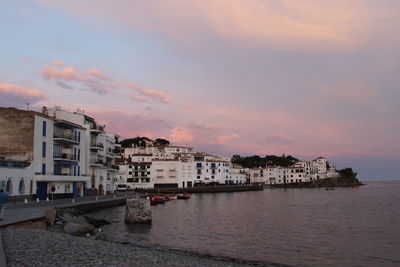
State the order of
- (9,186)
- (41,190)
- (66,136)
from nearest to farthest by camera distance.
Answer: (9,186)
(41,190)
(66,136)

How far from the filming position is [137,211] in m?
44.0

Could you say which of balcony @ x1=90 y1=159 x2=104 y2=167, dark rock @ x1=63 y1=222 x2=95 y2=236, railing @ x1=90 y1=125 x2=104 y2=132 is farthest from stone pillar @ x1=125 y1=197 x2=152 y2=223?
railing @ x1=90 y1=125 x2=104 y2=132

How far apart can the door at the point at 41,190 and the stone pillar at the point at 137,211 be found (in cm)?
1853

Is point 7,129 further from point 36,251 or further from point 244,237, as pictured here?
point 36,251

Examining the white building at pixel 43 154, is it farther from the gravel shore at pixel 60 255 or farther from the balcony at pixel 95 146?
the gravel shore at pixel 60 255

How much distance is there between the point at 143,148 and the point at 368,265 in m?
161

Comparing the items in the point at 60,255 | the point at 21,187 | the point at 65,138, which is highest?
the point at 65,138

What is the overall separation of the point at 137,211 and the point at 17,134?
2242 cm

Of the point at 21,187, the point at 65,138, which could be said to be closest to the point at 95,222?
the point at 21,187

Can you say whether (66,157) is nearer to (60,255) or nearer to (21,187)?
(21,187)

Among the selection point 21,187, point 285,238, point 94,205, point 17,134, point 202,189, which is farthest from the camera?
point 202,189

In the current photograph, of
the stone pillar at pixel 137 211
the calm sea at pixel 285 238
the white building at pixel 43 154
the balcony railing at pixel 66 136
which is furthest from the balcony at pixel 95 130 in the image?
the stone pillar at pixel 137 211

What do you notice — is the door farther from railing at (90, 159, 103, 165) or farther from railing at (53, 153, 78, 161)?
railing at (90, 159, 103, 165)

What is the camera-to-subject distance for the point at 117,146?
331 feet
